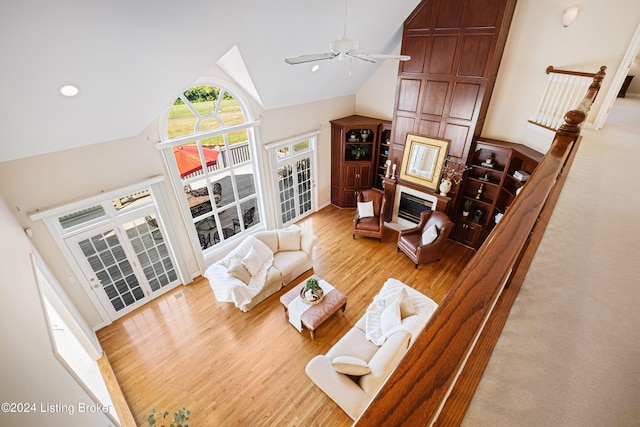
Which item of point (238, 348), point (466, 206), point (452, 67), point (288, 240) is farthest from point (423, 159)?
point (238, 348)

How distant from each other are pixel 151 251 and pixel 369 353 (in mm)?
3946

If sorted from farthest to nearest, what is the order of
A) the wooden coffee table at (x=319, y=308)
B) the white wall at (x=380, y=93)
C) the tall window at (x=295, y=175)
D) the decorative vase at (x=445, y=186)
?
1. the white wall at (x=380, y=93)
2. the tall window at (x=295, y=175)
3. the decorative vase at (x=445, y=186)
4. the wooden coffee table at (x=319, y=308)

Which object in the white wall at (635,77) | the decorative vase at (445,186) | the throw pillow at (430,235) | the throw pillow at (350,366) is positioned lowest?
the throw pillow at (350,366)

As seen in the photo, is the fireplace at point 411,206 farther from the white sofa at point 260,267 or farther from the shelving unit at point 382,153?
the white sofa at point 260,267

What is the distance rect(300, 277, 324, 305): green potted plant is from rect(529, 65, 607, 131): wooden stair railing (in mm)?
4425

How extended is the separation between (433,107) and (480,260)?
5.35m

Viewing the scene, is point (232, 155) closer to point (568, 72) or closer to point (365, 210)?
point (365, 210)

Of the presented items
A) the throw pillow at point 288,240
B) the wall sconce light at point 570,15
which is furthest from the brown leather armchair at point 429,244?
the wall sconce light at point 570,15

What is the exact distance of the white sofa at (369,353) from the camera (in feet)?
10.4

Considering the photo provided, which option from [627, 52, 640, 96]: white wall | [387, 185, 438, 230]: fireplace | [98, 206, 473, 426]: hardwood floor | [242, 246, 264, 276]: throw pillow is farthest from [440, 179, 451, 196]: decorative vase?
[627, 52, 640, 96]: white wall

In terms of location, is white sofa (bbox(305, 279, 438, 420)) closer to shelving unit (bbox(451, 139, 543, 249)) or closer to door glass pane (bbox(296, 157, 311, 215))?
shelving unit (bbox(451, 139, 543, 249))

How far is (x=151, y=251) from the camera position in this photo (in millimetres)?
4883

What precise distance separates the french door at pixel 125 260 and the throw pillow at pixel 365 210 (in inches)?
159

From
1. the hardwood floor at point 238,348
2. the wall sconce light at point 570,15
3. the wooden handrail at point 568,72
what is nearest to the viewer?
the hardwood floor at point 238,348
